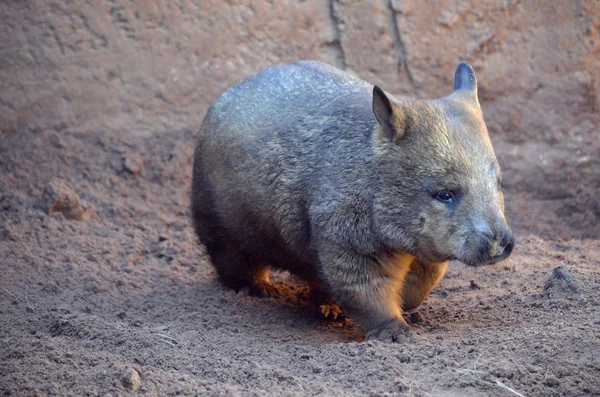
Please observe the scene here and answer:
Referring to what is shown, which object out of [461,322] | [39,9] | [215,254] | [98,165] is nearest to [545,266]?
[461,322]

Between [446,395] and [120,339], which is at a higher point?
[446,395]

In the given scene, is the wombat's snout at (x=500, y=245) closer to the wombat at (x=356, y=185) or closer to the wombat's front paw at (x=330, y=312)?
the wombat at (x=356, y=185)

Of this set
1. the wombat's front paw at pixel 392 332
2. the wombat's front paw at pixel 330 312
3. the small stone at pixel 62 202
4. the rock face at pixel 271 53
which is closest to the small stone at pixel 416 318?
the wombat's front paw at pixel 392 332

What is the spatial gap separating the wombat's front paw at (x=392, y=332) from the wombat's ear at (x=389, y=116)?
119 centimetres

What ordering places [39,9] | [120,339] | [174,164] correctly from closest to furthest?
[120,339] → [39,9] → [174,164]

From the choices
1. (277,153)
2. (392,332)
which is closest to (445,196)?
(392,332)

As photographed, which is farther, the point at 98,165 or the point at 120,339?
the point at 98,165

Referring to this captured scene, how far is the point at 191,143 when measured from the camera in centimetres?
844

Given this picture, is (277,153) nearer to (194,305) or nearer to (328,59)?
(194,305)

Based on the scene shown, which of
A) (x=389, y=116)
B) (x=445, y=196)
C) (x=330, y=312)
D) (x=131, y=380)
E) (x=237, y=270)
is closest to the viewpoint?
(x=131, y=380)

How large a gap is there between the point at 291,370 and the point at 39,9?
5067mm

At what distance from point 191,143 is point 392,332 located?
4.13 meters

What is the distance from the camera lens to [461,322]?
207 inches

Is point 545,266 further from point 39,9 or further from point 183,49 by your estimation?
point 39,9
